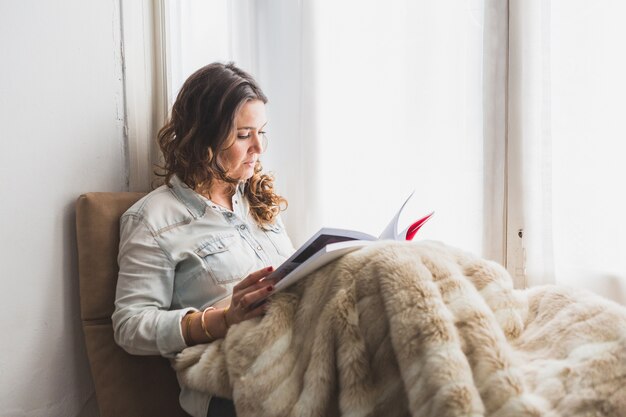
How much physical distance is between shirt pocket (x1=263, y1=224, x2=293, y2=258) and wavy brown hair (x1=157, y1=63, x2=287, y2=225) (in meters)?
0.19

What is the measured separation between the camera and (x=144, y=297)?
1.05m

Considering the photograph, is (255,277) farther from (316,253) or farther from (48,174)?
(48,174)

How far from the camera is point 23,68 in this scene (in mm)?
977

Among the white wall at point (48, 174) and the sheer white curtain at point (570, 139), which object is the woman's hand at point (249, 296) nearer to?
the white wall at point (48, 174)

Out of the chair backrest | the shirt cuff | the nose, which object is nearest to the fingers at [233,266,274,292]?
the shirt cuff

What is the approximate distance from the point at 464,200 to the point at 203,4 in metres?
0.98

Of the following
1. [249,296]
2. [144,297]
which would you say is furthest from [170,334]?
[249,296]

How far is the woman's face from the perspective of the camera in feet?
4.17

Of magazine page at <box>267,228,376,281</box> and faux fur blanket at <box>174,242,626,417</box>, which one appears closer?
faux fur blanket at <box>174,242,626,417</box>

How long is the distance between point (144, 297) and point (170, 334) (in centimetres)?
10

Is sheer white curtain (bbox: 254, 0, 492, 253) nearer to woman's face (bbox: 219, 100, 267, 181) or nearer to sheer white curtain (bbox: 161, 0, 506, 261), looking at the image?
sheer white curtain (bbox: 161, 0, 506, 261)

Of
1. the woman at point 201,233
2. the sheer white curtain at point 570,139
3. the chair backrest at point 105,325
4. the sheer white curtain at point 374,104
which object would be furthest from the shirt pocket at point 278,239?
the sheer white curtain at point 570,139

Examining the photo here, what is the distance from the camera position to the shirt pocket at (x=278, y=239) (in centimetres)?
136

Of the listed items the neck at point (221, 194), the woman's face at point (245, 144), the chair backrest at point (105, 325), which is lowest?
the chair backrest at point (105, 325)
